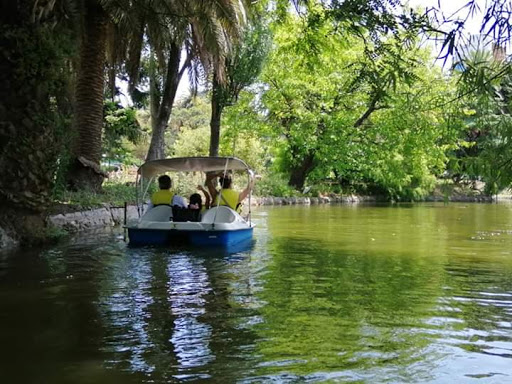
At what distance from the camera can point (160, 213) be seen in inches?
513

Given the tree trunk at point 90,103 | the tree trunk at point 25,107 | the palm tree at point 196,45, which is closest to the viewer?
the tree trunk at point 25,107

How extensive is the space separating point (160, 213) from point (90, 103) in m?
6.58

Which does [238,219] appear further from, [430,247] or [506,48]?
[506,48]

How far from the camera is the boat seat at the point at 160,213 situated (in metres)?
12.9

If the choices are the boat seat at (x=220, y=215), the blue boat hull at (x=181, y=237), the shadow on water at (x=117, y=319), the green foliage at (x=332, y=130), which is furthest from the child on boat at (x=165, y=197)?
the green foliage at (x=332, y=130)

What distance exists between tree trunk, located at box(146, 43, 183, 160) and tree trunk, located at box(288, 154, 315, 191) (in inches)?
644

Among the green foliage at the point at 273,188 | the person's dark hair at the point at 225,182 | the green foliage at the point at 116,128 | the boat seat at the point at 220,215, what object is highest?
the green foliage at the point at 116,128

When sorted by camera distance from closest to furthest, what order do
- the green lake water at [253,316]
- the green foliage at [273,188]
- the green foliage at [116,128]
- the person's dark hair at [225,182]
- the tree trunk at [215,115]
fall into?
the green lake water at [253,316]
the person's dark hair at [225,182]
the tree trunk at [215,115]
the green foliage at [116,128]
the green foliage at [273,188]

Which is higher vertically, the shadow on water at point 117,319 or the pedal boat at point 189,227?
the pedal boat at point 189,227

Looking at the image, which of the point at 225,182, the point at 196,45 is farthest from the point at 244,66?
the point at 225,182

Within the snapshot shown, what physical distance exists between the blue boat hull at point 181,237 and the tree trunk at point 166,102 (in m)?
11.0

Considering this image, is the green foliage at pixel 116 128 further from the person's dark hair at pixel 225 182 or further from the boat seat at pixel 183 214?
the boat seat at pixel 183 214

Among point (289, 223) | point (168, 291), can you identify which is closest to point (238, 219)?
point (168, 291)

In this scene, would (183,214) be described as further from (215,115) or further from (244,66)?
(215,115)
